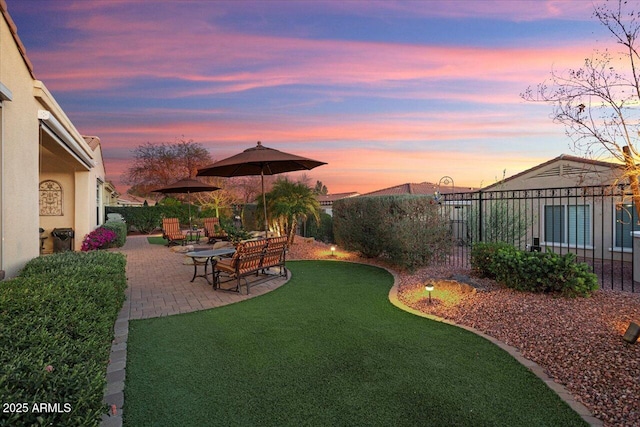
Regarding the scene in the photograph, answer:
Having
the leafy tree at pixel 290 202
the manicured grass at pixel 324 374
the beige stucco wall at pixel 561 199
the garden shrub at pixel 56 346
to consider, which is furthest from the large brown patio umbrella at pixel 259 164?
the beige stucco wall at pixel 561 199

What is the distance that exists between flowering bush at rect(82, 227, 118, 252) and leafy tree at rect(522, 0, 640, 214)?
44.9 ft

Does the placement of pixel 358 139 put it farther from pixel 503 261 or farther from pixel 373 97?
pixel 503 261

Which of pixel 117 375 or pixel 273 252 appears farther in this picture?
pixel 273 252

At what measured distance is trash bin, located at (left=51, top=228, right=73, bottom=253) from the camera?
11.8 m

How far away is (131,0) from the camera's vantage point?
789 cm

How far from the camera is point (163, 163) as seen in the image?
3406cm

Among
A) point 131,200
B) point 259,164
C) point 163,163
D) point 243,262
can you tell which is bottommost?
point 243,262

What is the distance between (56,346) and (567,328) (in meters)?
5.16

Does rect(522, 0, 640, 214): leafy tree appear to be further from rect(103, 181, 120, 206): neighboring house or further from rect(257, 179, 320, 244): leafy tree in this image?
rect(103, 181, 120, 206): neighboring house

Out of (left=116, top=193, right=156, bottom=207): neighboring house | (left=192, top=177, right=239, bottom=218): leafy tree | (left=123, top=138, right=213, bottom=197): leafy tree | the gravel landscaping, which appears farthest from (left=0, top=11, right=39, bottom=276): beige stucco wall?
(left=116, top=193, right=156, bottom=207): neighboring house

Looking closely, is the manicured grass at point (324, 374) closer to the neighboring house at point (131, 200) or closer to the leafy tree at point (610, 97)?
the leafy tree at point (610, 97)

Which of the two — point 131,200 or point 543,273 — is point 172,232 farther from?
point 131,200

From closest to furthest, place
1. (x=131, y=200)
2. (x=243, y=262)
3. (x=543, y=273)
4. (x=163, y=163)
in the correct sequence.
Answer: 1. (x=543, y=273)
2. (x=243, y=262)
3. (x=163, y=163)
4. (x=131, y=200)

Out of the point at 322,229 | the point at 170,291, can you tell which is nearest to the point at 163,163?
the point at 322,229
